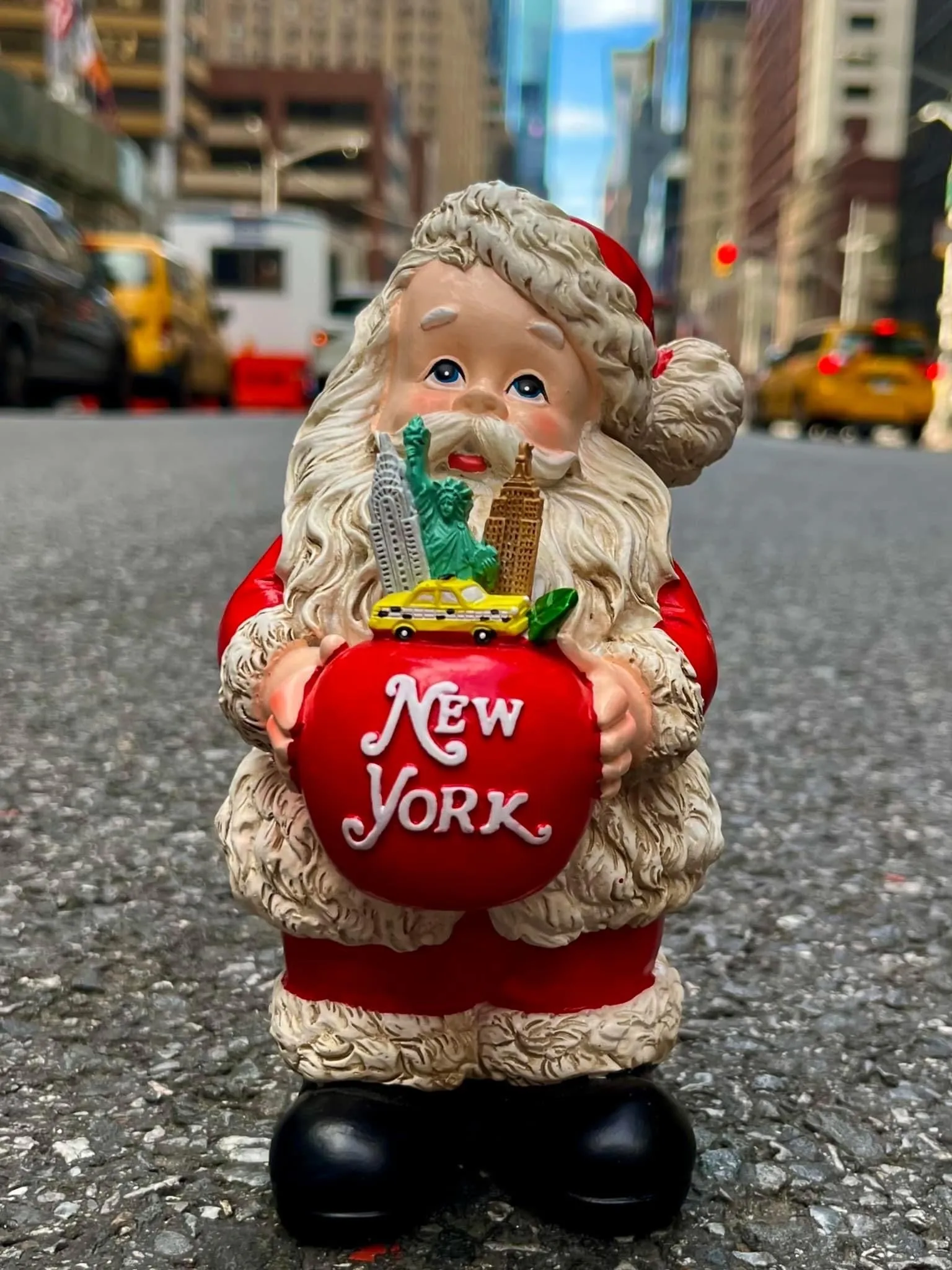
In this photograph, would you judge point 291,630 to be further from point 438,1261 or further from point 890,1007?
point 890,1007

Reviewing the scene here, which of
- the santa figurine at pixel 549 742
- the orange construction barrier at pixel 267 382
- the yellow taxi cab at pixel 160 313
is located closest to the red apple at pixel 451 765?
the santa figurine at pixel 549 742

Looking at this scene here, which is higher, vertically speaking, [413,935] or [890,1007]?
[413,935]

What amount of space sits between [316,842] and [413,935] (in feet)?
0.39

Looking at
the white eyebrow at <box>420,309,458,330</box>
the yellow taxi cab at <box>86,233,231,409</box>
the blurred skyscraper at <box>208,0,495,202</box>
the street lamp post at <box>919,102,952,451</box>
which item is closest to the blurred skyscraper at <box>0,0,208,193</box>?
the blurred skyscraper at <box>208,0,495,202</box>

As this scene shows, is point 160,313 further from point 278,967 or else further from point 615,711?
point 615,711

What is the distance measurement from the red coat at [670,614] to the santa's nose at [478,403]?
0.73 ft

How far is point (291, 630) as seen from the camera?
1218mm

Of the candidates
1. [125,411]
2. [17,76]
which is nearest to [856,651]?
[125,411]

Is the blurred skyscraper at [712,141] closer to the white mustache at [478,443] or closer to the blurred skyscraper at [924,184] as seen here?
the blurred skyscraper at [924,184]

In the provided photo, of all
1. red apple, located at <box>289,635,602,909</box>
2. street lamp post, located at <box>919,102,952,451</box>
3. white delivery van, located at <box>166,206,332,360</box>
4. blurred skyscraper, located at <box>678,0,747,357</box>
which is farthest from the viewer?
blurred skyscraper, located at <box>678,0,747,357</box>

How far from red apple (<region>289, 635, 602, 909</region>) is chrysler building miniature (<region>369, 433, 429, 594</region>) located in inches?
2.3

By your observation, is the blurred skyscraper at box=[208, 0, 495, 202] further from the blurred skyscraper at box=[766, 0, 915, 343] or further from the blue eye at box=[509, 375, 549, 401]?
the blue eye at box=[509, 375, 549, 401]

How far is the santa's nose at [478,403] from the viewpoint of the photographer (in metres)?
1.24

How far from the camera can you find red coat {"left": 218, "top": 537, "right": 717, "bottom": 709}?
1259 mm
